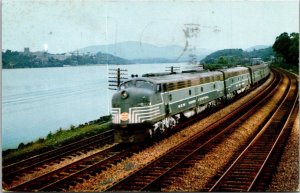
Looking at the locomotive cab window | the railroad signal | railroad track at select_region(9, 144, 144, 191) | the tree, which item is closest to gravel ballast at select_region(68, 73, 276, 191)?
railroad track at select_region(9, 144, 144, 191)

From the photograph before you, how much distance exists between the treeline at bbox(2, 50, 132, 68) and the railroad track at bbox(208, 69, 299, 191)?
7176 mm

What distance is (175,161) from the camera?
1564cm

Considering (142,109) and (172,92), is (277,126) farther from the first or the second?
(142,109)

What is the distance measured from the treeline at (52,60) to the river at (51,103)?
10.1ft

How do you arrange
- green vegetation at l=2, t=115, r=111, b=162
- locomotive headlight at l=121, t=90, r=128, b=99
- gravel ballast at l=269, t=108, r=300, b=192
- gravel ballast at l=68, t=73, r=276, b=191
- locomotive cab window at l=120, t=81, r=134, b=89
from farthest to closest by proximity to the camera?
green vegetation at l=2, t=115, r=111, b=162 → locomotive cab window at l=120, t=81, r=134, b=89 → locomotive headlight at l=121, t=90, r=128, b=99 → gravel ballast at l=68, t=73, r=276, b=191 → gravel ballast at l=269, t=108, r=300, b=192

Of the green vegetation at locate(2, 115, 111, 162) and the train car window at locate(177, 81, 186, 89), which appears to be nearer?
the green vegetation at locate(2, 115, 111, 162)

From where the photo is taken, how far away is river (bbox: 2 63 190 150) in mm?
28359

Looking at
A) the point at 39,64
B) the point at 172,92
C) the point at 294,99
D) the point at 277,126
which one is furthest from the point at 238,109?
the point at 39,64

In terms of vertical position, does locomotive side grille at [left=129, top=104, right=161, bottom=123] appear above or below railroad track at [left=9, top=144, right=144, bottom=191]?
above

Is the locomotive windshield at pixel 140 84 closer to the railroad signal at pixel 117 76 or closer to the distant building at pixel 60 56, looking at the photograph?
the distant building at pixel 60 56

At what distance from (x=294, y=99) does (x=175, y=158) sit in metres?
16.2

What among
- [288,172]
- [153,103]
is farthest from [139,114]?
[288,172]

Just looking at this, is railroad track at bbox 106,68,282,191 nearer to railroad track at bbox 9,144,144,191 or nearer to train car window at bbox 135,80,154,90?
railroad track at bbox 9,144,144,191

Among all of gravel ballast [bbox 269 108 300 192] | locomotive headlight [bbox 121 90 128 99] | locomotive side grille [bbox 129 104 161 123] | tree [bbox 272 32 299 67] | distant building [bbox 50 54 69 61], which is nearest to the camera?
gravel ballast [bbox 269 108 300 192]
